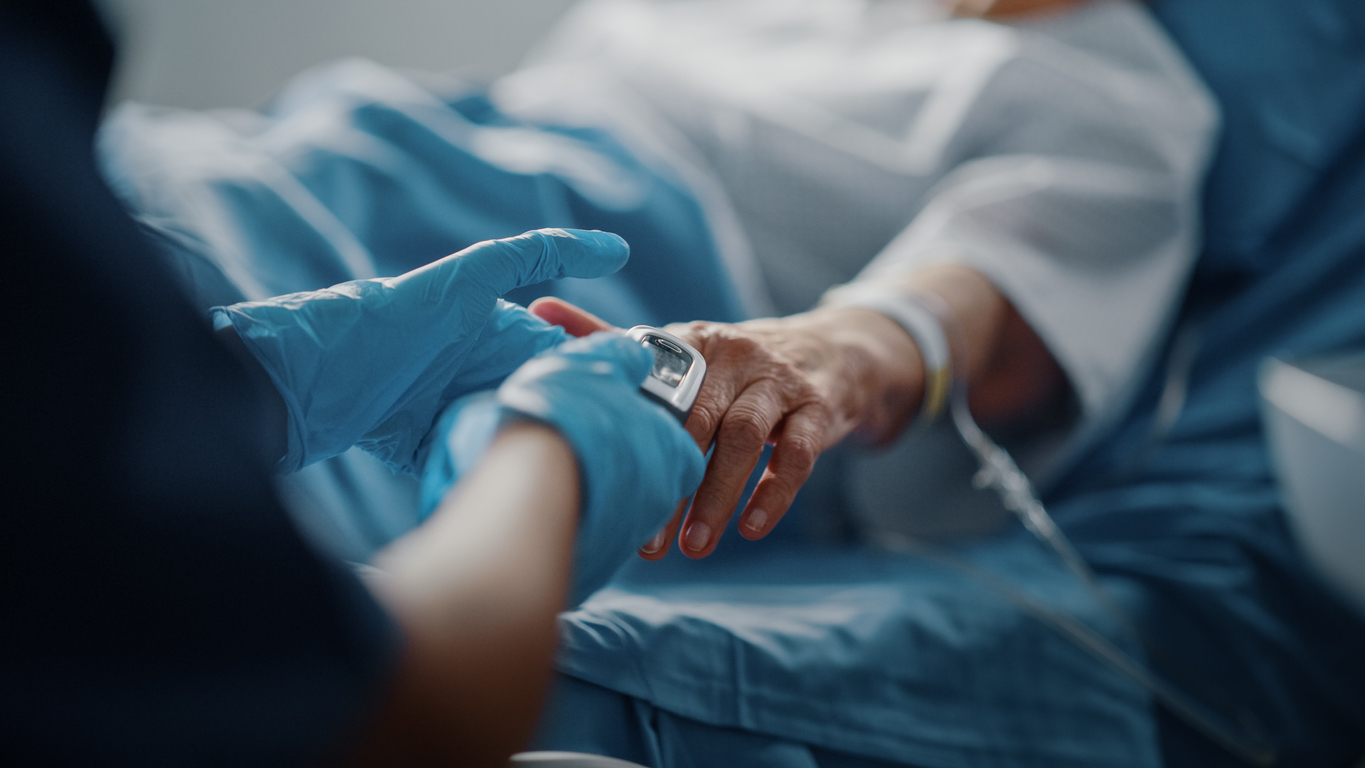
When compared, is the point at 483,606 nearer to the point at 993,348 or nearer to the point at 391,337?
the point at 391,337

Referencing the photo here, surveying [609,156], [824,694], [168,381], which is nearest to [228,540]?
[168,381]

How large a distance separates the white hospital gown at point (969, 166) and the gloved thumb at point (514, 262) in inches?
11.6

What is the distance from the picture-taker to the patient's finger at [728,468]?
12.1 inches

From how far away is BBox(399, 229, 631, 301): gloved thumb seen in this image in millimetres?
299

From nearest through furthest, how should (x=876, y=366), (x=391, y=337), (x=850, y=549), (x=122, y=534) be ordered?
(x=122, y=534) < (x=391, y=337) < (x=876, y=366) < (x=850, y=549)

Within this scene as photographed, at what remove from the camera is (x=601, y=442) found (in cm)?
24

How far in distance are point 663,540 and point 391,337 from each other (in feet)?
0.42

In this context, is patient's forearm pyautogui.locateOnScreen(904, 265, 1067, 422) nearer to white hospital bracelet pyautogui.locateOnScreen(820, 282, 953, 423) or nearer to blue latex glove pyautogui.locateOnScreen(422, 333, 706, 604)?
white hospital bracelet pyautogui.locateOnScreen(820, 282, 953, 423)

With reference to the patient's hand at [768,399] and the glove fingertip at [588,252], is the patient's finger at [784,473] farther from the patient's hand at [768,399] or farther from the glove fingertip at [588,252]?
the glove fingertip at [588,252]

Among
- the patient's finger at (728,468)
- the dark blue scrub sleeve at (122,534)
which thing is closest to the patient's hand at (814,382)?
the patient's finger at (728,468)

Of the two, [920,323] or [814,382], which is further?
[920,323]

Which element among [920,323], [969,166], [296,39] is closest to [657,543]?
[920,323]

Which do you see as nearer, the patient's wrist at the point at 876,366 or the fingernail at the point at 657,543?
the fingernail at the point at 657,543

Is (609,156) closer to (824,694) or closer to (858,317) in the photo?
(858,317)
